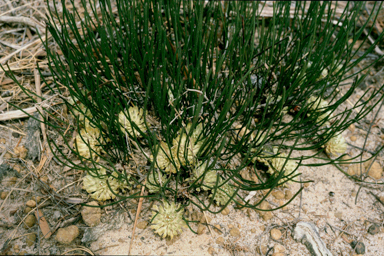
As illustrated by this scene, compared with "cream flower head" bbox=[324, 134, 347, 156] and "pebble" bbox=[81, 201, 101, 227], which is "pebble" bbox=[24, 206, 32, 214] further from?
"cream flower head" bbox=[324, 134, 347, 156]

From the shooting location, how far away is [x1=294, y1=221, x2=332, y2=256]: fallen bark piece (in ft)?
4.33

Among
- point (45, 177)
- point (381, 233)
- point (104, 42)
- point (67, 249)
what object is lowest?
point (381, 233)

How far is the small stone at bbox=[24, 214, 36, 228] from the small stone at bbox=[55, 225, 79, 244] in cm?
15

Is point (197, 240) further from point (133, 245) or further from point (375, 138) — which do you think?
point (375, 138)

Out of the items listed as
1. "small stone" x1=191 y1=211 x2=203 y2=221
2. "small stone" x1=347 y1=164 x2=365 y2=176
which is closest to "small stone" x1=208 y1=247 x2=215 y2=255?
"small stone" x1=191 y1=211 x2=203 y2=221

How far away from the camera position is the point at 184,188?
133cm

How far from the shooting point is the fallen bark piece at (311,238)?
1.32 meters

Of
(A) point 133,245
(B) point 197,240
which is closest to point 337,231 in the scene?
(B) point 197,240

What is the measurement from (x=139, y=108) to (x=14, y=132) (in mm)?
715

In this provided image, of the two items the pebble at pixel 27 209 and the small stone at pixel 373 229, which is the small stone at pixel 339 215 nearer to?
the small stone at pixel 373 229

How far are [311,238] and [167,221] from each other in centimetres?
71

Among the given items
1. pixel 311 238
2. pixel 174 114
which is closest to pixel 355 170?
pixel 311 238

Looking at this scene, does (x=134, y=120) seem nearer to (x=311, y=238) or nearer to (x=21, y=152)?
(x=21, y=152)

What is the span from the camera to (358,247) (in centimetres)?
139
